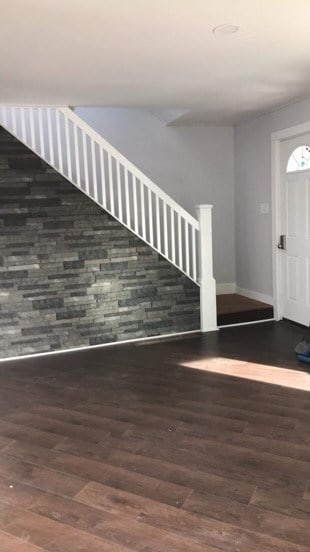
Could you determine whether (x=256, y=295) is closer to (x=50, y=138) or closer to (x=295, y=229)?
(x=295, y=229)

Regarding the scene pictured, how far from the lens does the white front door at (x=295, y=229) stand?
16.6 ft

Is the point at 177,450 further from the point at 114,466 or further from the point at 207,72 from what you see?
the point at 207,72

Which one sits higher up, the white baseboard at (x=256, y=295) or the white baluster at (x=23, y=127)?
the white baluster at (x=23, y=127)

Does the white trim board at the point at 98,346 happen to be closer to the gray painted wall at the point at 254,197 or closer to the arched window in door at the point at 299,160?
the gray painted wall at the point at 254,197

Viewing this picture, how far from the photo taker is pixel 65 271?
15.5 ft

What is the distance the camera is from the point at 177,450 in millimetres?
2719

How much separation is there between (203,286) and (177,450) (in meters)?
2.65

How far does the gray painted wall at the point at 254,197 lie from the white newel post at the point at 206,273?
97 cm

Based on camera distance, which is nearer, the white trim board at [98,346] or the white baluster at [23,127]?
the white baluster at [23,127]

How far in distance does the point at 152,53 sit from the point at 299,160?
2403mm

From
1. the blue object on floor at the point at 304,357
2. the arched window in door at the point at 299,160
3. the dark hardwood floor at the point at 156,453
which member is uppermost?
the arched window in door at the point at 299,160

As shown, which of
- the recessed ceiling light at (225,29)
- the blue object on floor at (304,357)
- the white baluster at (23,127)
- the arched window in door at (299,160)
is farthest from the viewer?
the arched window in door at (299,160)

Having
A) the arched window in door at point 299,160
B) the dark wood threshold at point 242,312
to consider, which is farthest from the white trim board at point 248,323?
the arched window in door at point 299,160

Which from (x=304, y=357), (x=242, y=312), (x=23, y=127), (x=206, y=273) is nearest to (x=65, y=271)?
(x=23, y=127)
